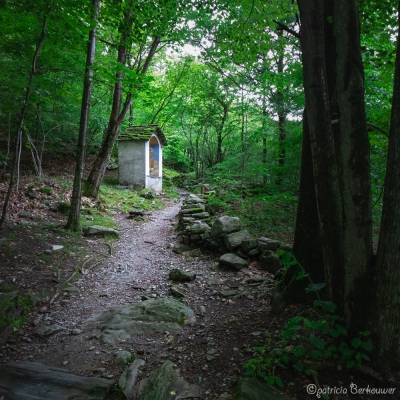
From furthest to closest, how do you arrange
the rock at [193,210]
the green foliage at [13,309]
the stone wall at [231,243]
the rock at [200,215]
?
1. the rock at [193,210]
2. the rock at [200,215]
3. the stone wall at [231,243]
4. the green foliage at [13,309]

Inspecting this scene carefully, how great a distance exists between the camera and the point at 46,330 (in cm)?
335

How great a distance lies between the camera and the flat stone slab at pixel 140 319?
3.34 metres

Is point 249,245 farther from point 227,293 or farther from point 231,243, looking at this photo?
point 227,293

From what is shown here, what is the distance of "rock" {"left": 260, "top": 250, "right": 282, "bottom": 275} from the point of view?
5137 millimetres

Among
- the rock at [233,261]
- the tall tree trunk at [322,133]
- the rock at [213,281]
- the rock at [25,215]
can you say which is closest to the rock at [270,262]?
the rock at [233,261]

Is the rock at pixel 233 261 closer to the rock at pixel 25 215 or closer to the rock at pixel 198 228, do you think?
the rock at pixel 198 228

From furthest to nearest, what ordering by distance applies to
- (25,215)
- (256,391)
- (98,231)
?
(98,231), (25,215), (256,391)

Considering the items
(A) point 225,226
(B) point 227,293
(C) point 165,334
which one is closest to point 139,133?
(A) point 225,226

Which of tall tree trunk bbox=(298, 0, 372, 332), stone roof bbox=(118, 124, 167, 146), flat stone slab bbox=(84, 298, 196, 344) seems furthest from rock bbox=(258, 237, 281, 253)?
stone roof bbox=(118, 124, 167, 146)

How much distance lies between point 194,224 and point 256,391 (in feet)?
18.0

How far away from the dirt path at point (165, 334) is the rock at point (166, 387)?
0.09 meters

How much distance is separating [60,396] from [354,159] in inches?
129

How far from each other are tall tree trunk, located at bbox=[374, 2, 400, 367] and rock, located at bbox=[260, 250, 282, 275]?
2813mm

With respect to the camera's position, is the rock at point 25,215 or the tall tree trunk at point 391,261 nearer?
the tall tree trunk at point 391,261
